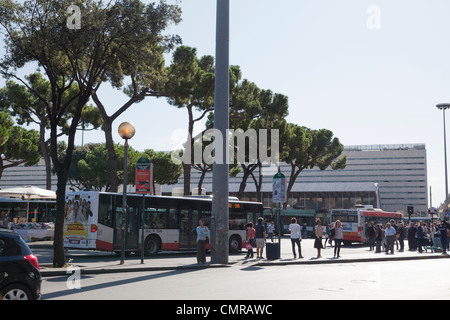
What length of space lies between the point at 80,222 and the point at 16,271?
13.2 meters

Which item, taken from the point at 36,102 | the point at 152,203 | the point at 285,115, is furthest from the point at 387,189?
the point at 152,203

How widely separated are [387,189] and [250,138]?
363 ft

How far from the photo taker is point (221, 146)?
55.7 ft

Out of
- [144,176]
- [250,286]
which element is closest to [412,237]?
[144,176]

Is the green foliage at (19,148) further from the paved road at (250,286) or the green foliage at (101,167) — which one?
the paved road at (250,286)

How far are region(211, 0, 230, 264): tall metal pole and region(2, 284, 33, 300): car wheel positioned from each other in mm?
9916

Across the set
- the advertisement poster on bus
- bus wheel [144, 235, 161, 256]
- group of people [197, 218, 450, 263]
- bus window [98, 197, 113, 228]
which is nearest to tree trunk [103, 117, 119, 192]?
bus wheel [144, 235, 161, 256]

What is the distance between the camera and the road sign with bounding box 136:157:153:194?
663 inches

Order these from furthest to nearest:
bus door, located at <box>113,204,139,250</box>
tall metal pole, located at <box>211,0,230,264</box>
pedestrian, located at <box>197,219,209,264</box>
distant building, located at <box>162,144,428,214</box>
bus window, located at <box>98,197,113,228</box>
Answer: distant building, located at <box>162,144,428,214</box> < bus door, located at <box>113,204,139,250</box> < bus window, located at <box>98,197,113,228</box> < pedestrian, located at <box>197,219,209,264</box> < tall metal pole, located at <box>211,0,230,264</box>

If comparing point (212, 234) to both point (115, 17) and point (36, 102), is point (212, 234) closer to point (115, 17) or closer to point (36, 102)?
point (115, 17)

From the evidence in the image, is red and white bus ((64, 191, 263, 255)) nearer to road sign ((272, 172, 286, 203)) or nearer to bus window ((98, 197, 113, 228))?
bus window ((98, 197, 113, 228))

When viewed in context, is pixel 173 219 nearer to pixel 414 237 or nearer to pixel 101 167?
pixel 414 237

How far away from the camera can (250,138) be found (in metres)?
47.9
